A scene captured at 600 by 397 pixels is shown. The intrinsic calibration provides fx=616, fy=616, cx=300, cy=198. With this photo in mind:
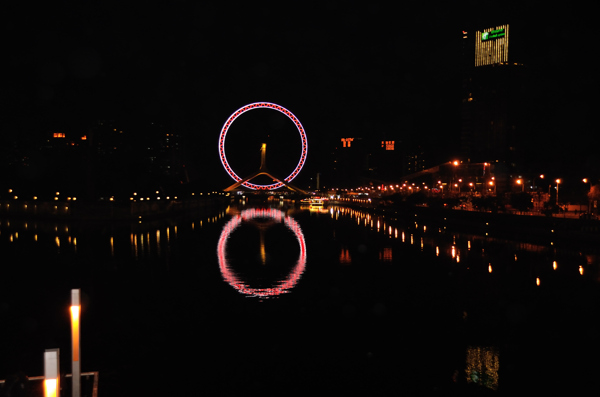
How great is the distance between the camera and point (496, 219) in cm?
3484

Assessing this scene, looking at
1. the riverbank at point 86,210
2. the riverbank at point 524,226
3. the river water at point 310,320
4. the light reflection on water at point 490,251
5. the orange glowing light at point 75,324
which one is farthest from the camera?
the riverbank at point 86,210

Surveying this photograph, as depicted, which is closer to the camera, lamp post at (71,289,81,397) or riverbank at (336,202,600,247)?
lamp post at (71,289,81,397)

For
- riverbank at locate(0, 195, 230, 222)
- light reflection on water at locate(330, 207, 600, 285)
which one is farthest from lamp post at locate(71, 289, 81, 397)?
riverbank at locate(0, 195, 230, 222)

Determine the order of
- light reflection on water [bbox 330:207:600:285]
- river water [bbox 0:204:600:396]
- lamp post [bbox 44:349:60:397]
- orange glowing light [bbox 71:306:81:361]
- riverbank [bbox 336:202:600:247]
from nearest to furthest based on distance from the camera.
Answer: lamp post [bbox 44:349:60:397] < orange glowing light [bbox 71:306:81:361] < river water [bbox 0:204:600:396] < light reflection on water [bbox 330:207:600:285] < riverbank [bbox 336:202:600:247]

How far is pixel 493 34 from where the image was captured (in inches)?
5571

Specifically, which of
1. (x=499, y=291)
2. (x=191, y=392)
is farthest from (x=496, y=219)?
(x=191, y=392)

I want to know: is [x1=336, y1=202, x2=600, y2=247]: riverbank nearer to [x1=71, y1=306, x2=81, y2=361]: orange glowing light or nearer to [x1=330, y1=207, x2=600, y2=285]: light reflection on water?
[x1=330, y1=207, x2=600, y2=285]: light reflection on water

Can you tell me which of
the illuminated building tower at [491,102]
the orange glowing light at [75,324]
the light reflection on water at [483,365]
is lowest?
the light reflection on water at [483,365]

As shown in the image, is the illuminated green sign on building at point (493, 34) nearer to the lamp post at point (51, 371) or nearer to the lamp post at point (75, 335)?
the lamp post at point (75, 335)

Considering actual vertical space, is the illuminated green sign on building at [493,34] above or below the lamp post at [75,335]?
above

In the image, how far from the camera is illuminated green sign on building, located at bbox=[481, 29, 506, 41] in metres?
141

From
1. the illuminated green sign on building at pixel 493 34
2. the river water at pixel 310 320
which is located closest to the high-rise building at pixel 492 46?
the illuminated green sign on building at pixel 493 34

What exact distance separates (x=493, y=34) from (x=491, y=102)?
844 inches

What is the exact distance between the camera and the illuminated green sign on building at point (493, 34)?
141m
